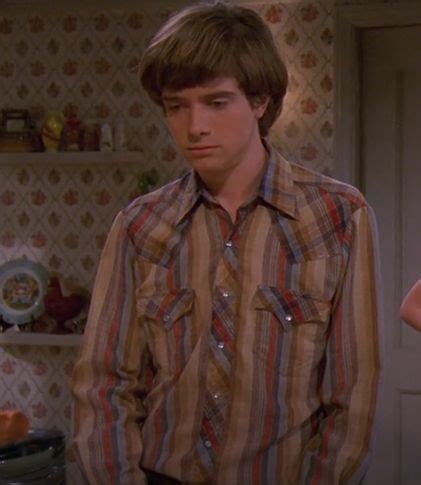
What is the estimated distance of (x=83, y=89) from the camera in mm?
3570

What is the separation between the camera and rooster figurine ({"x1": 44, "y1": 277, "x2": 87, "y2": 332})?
3479 mm

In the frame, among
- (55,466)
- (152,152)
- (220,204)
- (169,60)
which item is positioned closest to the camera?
(169,60)

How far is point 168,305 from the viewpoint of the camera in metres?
1.18

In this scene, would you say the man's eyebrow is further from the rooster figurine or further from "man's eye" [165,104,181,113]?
the rooster figurine

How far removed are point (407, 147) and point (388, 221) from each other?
0.28m

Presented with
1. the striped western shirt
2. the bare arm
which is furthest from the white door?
the striped western shirt

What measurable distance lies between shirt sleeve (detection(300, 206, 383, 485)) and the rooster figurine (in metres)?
2.40

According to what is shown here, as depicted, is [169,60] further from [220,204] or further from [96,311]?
[96,311]

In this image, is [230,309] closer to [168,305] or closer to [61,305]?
[168,305]

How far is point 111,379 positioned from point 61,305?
2301mm

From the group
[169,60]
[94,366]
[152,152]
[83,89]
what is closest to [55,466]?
[152,152]

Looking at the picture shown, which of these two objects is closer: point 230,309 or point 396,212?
point 230,309

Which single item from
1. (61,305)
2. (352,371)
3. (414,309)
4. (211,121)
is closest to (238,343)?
(352,371)

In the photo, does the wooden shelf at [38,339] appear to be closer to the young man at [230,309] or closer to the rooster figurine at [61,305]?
the rooster figurine at [61,305]
